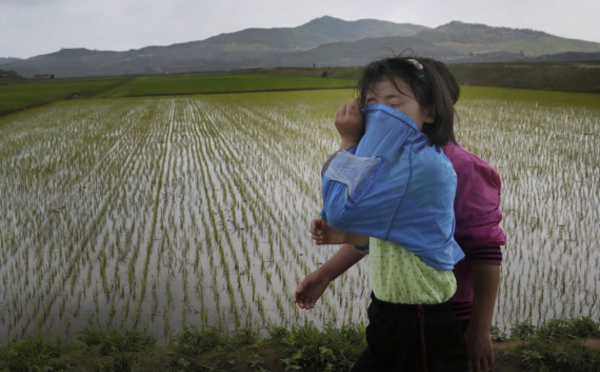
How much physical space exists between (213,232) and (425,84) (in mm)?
3747

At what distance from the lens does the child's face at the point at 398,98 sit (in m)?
1.35

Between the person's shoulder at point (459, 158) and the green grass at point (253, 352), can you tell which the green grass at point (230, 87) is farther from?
the person's shoulder at point (459, 158)

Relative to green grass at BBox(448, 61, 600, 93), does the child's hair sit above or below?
below

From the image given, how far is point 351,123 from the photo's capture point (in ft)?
4.24

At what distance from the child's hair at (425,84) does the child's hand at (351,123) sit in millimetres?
111

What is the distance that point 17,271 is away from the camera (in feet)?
13.3

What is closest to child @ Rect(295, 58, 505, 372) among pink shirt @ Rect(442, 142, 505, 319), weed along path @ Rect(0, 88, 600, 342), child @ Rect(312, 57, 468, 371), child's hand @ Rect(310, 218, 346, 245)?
pink shirt @ Rect(442, 142, 505, 319)

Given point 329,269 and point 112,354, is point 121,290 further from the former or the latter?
point 329,269

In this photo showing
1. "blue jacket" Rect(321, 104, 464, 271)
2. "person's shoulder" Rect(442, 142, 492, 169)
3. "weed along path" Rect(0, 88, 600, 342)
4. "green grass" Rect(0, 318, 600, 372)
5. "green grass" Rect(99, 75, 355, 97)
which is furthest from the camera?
"green grass" Rect(99, 75, 355, 97)

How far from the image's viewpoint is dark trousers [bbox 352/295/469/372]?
1321 mm

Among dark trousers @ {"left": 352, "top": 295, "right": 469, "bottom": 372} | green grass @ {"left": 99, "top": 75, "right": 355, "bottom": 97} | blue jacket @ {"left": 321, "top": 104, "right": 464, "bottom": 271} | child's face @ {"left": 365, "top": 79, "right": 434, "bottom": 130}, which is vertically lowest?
dark trousers @ {"left": 352, "top": 295, "right": 469, "bottom": 372}

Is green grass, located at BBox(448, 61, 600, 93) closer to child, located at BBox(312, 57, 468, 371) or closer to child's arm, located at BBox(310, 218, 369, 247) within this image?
child, located at BBox(312, 57, 468, 371)

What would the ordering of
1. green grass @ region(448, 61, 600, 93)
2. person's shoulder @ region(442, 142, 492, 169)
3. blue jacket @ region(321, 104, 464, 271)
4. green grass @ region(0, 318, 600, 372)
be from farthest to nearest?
green grass @ region(448, 61, 600, 93) → green grass @ region(0, 318, 600, 372) → person's shoulder @ region(442, 142, 492, 169) → blue jacket @ region(321, 104, 464, 271)

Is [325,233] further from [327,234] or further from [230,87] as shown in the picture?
[230,87]
